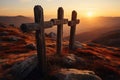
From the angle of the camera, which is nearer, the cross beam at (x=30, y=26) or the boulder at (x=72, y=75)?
the cross beam at (x=30, y=26)

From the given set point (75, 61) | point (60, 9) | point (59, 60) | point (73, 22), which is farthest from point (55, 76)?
point (73, 22)

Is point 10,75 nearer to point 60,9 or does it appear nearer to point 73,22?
point 60,9

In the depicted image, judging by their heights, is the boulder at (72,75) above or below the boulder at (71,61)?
below

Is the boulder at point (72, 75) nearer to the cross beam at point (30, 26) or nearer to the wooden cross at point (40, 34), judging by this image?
the wooden cross at point (40, 34)

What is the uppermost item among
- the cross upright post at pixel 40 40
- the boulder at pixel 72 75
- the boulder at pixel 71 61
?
the cross upright post at pixel 40 40

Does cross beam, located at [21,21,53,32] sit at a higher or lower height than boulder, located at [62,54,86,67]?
higher

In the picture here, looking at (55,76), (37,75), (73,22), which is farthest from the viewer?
(73,22)

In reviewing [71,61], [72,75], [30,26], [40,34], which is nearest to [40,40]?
[40,34]

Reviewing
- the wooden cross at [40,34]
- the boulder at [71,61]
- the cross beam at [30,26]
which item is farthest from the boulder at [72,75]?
the cross beam at [30,26]

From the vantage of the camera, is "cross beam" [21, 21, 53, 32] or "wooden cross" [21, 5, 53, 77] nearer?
"cross beam" [21, 21, 53, 32]


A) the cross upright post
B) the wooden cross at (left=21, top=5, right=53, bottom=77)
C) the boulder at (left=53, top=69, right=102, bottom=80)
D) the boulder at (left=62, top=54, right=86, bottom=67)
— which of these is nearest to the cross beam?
the wooden cross at (left=21, top=5, right=53, bottom=77)

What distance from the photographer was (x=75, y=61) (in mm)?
17094

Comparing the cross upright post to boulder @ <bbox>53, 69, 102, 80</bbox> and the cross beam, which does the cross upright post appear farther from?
boulder @ <bbox>53, 69, 102, 80</bbox>

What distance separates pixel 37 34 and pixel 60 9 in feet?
18.3
